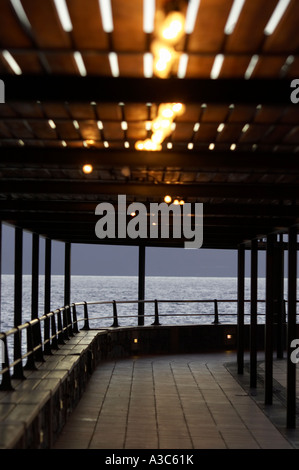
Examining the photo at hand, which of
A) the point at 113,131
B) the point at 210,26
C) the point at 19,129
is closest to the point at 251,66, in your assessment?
the point at 210,26

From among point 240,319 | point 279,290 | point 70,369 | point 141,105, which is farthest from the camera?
point 279,290

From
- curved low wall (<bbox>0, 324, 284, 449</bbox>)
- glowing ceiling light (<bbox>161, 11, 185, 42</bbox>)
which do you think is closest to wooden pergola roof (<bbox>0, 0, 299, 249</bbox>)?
glowing ceiling light (<bbox>161, 11, 185, 42</bbox>)

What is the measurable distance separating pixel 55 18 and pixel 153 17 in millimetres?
575

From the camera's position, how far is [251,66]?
14.3 ft

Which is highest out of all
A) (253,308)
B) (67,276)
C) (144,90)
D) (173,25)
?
(173,25)

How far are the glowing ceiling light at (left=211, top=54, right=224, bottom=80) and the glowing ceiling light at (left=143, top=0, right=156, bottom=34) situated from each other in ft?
1.95

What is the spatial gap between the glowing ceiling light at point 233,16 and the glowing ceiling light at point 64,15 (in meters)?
0.93

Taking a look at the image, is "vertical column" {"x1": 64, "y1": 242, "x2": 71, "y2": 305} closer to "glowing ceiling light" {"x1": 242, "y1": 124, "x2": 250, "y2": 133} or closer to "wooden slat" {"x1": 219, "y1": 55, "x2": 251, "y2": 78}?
"glowing ceiling light" {"x1": 242, "y1": 124, "x2": 250, "y2": 133}

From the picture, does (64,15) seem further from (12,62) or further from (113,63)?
(12,62)

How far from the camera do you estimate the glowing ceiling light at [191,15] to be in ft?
11.3

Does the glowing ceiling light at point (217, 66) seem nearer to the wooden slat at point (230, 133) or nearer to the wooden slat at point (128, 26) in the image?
the wooden slat at point (128, 26)

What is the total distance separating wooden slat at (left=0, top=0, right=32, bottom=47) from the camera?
139 inches

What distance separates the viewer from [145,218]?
456 inches

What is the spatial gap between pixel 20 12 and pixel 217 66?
4.71ft
